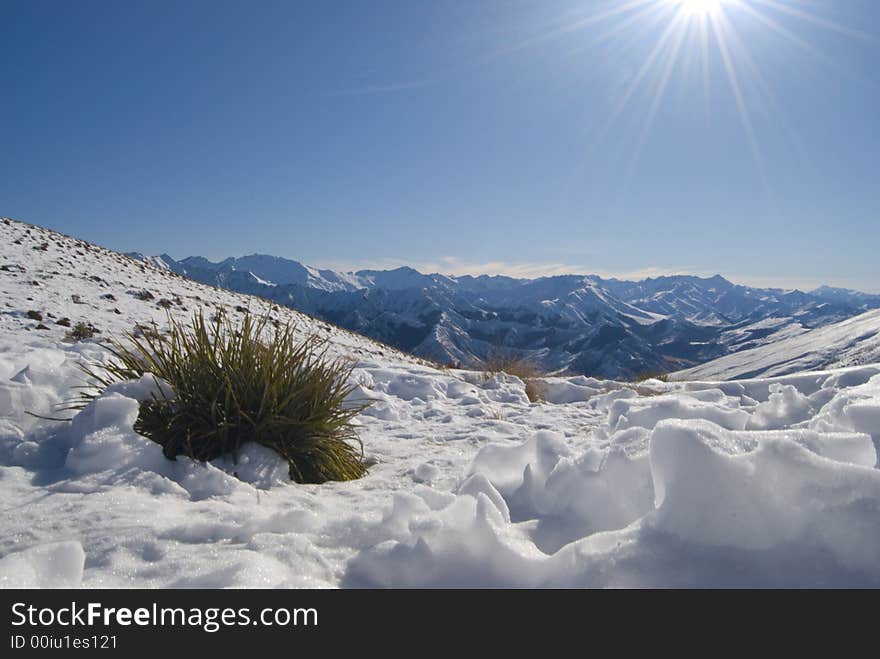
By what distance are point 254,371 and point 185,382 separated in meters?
0.42

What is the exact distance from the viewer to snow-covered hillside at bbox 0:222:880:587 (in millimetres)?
1232

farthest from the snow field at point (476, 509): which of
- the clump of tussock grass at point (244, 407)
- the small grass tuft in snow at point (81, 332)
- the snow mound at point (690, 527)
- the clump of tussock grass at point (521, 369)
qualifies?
the small grass tuft in snow at point (81, 332)

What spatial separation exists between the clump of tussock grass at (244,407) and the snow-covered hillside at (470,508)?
0.17 meters

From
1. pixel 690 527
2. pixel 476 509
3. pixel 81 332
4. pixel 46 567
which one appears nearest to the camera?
pixel 690 527

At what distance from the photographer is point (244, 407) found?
2973mm

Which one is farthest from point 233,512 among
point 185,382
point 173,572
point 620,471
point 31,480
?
point 620,471

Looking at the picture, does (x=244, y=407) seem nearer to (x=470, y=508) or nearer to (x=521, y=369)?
(x=470, y=508)

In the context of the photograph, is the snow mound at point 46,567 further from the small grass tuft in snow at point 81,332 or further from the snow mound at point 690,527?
the small grass tuft in snow at point 81,332

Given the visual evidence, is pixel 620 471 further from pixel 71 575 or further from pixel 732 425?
pixel 71 575

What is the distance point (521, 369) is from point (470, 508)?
26.2ft

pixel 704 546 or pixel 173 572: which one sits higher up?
pixel 704 546

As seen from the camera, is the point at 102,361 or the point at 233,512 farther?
the point at 102,361

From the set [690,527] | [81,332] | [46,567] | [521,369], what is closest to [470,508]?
[690,527]
